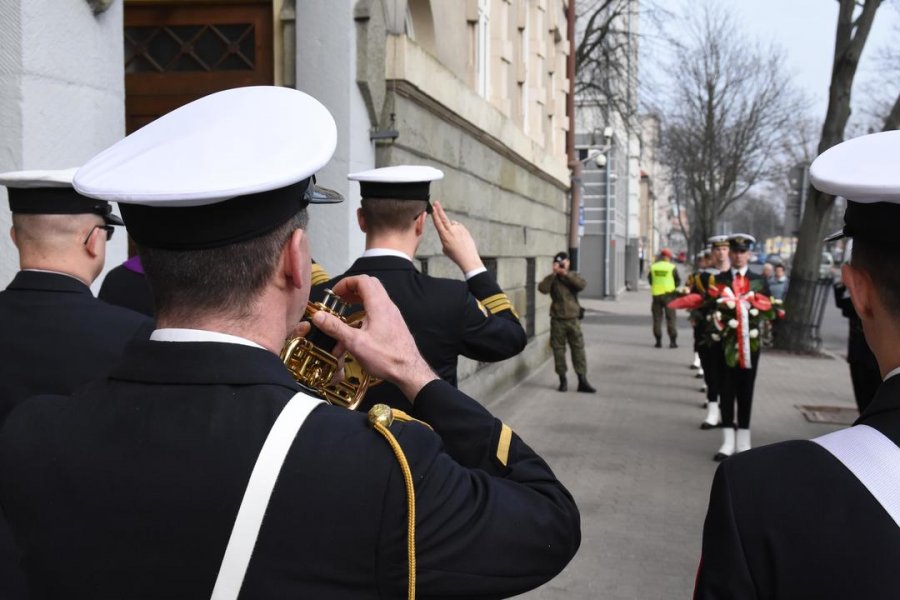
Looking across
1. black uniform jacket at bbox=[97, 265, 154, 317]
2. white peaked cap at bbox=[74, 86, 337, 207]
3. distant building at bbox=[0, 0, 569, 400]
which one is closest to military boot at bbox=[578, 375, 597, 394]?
distant building at bbox=[0, 0, 569, 400]

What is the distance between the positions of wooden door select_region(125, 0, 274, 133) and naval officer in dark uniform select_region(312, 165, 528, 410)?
3586 mm

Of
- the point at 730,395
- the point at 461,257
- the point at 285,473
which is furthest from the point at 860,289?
the point at 730,395

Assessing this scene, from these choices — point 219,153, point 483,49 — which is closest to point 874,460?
point 219,153

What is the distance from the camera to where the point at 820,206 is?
63.8ft

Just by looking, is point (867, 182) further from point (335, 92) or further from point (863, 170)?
point (335, 92)

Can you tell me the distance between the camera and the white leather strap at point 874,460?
5.61 feet

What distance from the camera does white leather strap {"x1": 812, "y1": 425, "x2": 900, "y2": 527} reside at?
1.71m

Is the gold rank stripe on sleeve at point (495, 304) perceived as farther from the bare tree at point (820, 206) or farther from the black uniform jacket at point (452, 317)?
the bare tree at point (820, 206)

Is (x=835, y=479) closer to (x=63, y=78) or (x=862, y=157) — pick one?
(x=862, y=157)

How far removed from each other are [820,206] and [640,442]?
1067 cm

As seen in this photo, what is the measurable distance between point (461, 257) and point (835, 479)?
2.04 meters

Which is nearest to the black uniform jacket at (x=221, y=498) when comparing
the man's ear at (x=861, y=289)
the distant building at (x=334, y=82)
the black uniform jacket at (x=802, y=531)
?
the black uniform jacket at (x=802, y=531)

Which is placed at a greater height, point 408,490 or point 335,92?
point 335,92

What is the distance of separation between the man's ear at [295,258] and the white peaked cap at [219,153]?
11 cm
